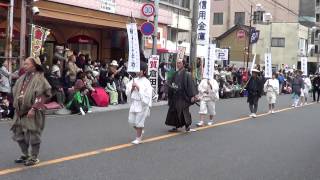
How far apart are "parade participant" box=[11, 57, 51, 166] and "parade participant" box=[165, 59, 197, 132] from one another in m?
5.03

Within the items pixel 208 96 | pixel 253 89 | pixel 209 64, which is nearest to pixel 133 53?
pixel 208 96

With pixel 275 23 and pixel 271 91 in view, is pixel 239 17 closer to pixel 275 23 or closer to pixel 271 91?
pixel 275 23

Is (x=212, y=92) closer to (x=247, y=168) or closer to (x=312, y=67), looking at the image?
(x=247, y=168)

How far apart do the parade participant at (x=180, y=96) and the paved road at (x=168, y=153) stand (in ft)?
1.32

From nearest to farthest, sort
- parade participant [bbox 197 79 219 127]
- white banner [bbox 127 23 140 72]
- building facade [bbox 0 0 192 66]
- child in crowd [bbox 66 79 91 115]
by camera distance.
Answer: white banner [bbox 127 23 140 72], parade participant [bbox 197 79 219 127], child in crowd [bbox 66 79 91 115], building facade [bbox 0 0 192 66]

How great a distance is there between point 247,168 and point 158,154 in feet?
5.71

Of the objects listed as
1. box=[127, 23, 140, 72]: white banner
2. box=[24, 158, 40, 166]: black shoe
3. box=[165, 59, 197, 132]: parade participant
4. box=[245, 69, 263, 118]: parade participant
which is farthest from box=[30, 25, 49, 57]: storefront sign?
box=[24, 158, 40, 166]: black shoe

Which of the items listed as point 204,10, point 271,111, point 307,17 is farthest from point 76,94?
point 307,17

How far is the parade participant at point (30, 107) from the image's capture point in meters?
7.86

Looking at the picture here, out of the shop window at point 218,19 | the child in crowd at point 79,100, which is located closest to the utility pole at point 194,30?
the child in crowd at point 79,100

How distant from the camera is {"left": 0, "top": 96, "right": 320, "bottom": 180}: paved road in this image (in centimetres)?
781

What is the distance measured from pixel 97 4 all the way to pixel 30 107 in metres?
14.5

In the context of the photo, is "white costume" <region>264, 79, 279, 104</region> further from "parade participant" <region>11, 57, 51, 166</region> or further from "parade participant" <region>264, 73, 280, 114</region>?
"parade participant" <region>11, 57, 51, 166</region>

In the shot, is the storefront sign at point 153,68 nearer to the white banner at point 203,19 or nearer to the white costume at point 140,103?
A: the white banner at point 203,19
